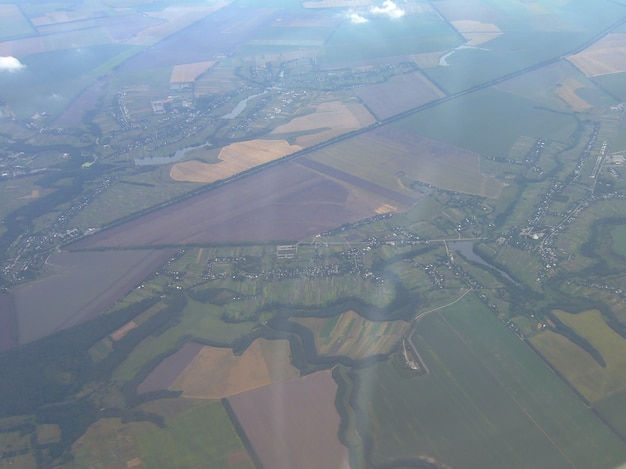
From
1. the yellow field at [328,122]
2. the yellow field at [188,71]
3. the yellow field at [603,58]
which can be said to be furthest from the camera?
the yellow field at [188,71]

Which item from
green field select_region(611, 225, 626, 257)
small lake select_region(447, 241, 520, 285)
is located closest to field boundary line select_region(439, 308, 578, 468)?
small lake select_region(447, 241, 520, 285)

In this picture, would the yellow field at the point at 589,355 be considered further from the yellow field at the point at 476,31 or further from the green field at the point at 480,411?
the yellow field at the point at 476,31

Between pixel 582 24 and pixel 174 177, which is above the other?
pixel 582 24

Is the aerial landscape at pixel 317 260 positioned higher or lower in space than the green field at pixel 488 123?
lower

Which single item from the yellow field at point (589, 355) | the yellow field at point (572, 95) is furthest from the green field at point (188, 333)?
the yellow field at point (572, 95)

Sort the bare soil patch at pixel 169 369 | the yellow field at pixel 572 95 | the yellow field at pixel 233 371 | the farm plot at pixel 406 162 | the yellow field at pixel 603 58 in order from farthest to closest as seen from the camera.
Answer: the yellow field at pixel 603 58 → the yellow field at pixel 572 95 → the farm plot at pixel 406 162 → the bare soil patch at pixel 169 369 → the yellow field at pixel 233 371

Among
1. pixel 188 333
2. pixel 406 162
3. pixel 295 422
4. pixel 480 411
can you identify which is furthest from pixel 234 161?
pixel 480 411

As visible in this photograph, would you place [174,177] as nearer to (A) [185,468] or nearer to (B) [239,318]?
(B) [239,318]

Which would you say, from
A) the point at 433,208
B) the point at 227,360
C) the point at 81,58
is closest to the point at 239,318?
the point at 227,360
